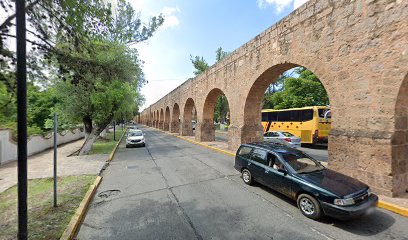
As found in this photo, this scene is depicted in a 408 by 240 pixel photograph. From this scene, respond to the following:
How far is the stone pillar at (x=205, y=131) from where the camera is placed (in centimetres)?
1906

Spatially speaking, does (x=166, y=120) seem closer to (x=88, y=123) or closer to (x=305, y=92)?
(x=305, y=92)

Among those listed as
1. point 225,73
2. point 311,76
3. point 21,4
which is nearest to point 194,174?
point 21,4

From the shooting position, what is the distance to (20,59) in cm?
306

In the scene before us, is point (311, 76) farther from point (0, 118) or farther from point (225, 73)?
point (0, 118)

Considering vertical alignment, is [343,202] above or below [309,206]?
above

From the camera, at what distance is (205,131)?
19156 mm

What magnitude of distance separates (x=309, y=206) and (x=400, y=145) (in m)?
3.22

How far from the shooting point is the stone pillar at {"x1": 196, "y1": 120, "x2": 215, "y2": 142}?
19.1 metres

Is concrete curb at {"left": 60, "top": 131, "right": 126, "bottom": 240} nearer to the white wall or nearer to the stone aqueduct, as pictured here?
the stone aqueduct

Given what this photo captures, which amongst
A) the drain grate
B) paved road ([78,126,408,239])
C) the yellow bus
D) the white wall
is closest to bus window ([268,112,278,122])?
the yellow bus

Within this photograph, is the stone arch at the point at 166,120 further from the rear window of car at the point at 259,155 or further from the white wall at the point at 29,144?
the rear window of car at the point at 259,155

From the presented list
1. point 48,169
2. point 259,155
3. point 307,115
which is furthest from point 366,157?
point 48,169

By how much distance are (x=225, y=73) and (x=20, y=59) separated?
41.5 ft

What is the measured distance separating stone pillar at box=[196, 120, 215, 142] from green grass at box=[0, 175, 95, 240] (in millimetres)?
12210
